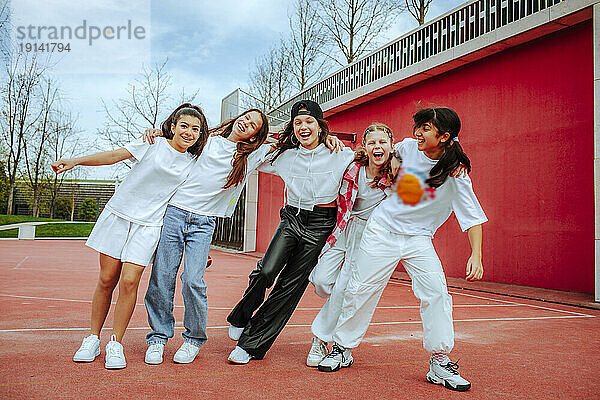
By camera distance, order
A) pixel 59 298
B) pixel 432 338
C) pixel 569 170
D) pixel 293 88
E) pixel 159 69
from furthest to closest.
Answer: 1. pixel 159 69
2. pixel 293 88
3. pixel 569 170
4. pixel 59 298
5. pixel 432 338

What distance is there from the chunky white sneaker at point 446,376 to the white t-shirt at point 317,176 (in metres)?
1.32

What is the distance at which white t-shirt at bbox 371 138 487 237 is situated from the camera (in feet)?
10.9

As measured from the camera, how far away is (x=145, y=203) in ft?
11.9

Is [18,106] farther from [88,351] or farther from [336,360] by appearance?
[336,360]

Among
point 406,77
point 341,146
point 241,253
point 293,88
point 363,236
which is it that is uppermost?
point 293,88

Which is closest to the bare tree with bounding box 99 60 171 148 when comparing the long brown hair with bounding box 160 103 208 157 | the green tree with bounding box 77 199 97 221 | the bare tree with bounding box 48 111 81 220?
the bare tree with bounding box 48 111 81 220

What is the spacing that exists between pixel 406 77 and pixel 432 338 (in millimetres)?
9544

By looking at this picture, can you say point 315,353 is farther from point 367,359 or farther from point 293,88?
point 293,88

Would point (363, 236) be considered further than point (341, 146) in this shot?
No

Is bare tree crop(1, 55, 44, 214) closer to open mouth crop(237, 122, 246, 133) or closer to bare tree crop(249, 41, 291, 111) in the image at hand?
bare tree crop(249, 41, 291, 111)

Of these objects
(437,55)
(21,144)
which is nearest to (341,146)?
(437,55)

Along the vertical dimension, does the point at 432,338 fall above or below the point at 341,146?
below

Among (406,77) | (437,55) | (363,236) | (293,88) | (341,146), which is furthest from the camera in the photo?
(293,88)

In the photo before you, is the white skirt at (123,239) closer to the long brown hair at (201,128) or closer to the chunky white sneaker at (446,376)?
the long brown hair at (201,128)
